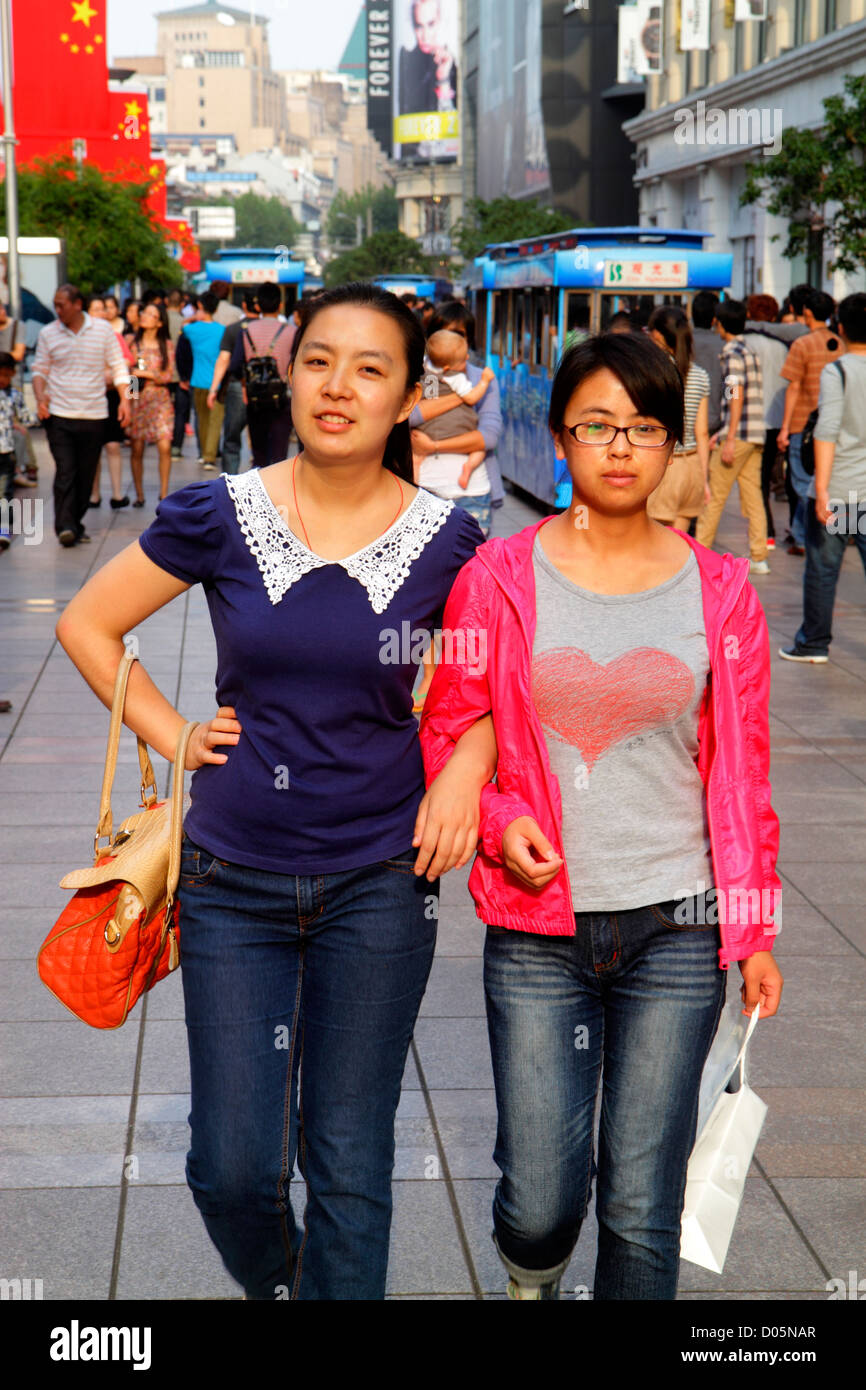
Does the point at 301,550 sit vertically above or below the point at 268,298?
below

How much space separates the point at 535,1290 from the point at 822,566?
7266 mm

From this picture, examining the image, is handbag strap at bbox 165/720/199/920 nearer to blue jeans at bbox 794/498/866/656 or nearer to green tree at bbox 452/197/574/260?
blue jeans at bbox 794/498/866/656

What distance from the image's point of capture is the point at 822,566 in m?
9.69

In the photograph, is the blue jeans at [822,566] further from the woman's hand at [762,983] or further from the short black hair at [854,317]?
the woman's hand at [762,983]

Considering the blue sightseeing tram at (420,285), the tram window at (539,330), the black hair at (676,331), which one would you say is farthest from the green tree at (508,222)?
the black hair at (676,331)

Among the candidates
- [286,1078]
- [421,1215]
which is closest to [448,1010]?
[421,1215]

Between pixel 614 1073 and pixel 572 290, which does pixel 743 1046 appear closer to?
pixel 614 1073

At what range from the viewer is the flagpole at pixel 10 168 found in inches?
862

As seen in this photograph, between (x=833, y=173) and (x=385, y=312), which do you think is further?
(x=833, y=173)

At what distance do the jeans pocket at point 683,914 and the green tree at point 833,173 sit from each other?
1301 cm

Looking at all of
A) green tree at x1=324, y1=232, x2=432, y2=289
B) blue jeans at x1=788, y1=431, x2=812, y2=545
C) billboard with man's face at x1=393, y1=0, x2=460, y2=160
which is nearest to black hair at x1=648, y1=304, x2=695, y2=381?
blue jeans at x1=788, y1=431, x2=812, y2=545

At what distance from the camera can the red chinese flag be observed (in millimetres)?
25969

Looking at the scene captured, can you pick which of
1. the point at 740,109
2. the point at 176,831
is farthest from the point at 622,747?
the point at 740,109

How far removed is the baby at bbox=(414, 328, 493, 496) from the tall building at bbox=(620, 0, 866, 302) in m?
16.6
